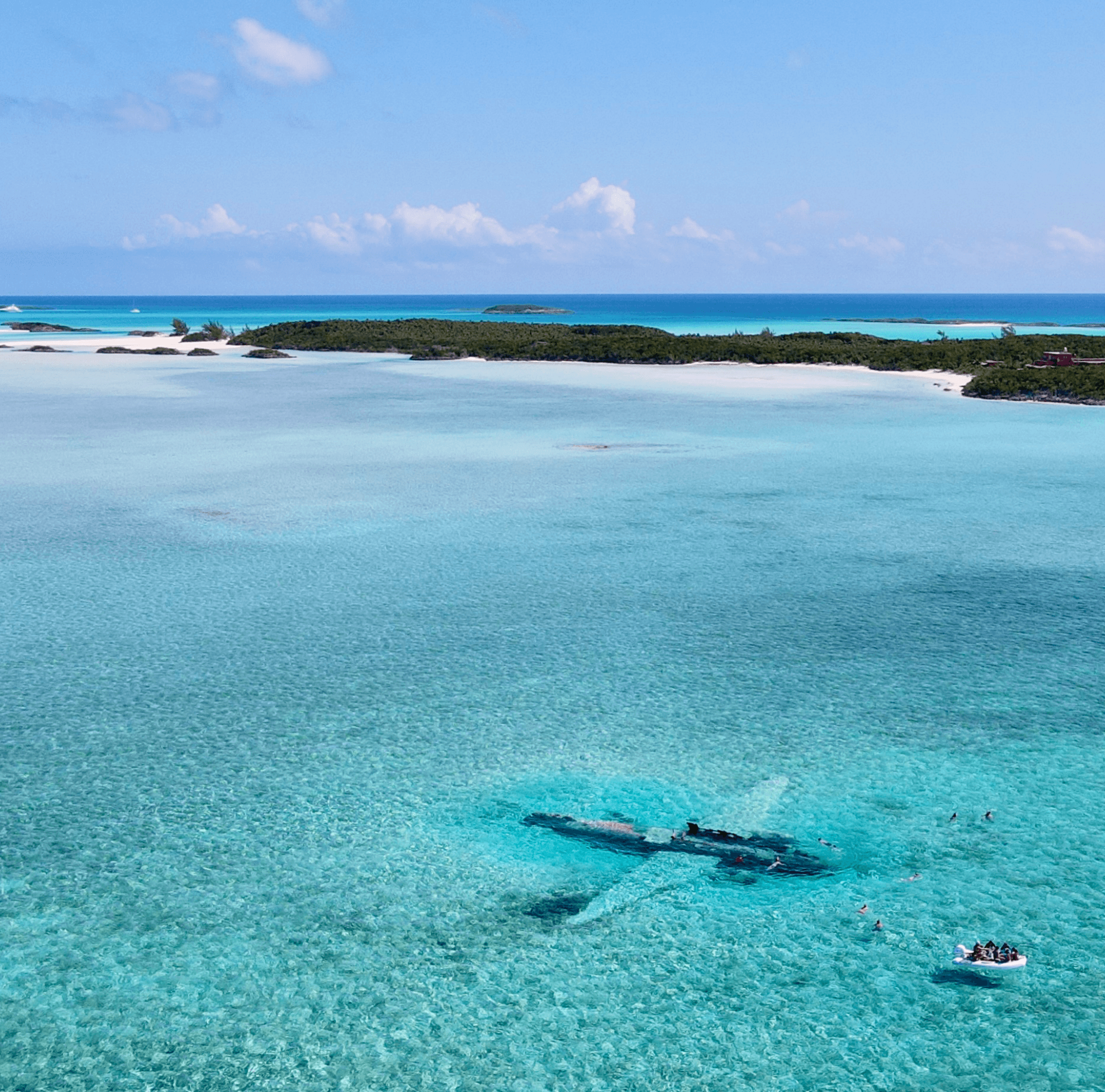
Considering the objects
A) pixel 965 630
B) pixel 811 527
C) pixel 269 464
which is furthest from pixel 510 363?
pixel 965 630

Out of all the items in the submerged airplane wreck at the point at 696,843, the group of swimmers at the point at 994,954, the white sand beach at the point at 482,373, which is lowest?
the group of swimmers at the point at 994,954

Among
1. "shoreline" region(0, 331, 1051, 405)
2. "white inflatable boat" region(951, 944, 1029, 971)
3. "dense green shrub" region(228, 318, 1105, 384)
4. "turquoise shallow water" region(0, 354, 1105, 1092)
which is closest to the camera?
"turquoise shallow water" region(0, 354, 1105, 1092)

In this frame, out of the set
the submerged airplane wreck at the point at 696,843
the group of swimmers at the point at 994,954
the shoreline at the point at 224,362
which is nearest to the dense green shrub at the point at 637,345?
the shoreline at the point at 224,362

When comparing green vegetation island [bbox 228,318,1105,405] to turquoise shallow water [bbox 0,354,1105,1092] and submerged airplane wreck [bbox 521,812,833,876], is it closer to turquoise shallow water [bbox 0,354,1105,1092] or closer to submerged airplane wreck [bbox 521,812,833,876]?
turquoise shallow water [bbox 0,354,1105,1092]

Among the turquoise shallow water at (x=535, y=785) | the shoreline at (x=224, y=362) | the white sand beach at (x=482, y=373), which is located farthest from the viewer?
the shoreline at (x=224, y=362)

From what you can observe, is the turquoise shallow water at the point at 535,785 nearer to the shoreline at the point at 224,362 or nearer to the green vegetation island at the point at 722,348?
the green vegetation island at the point at 722,348

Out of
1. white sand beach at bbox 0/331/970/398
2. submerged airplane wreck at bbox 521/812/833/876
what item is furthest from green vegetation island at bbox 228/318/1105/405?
submerged airplane wreck at bbox 521/812/833/876

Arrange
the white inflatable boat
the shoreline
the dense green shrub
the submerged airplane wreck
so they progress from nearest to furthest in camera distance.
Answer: the white inflatable boat
the submerged airplane wreck
the shoreline
the dense green shrub

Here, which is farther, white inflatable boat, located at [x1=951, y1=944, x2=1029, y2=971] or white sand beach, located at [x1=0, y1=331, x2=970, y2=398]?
white sand beach, located at [x1=0, y1=331, x2=970, y2=398]
